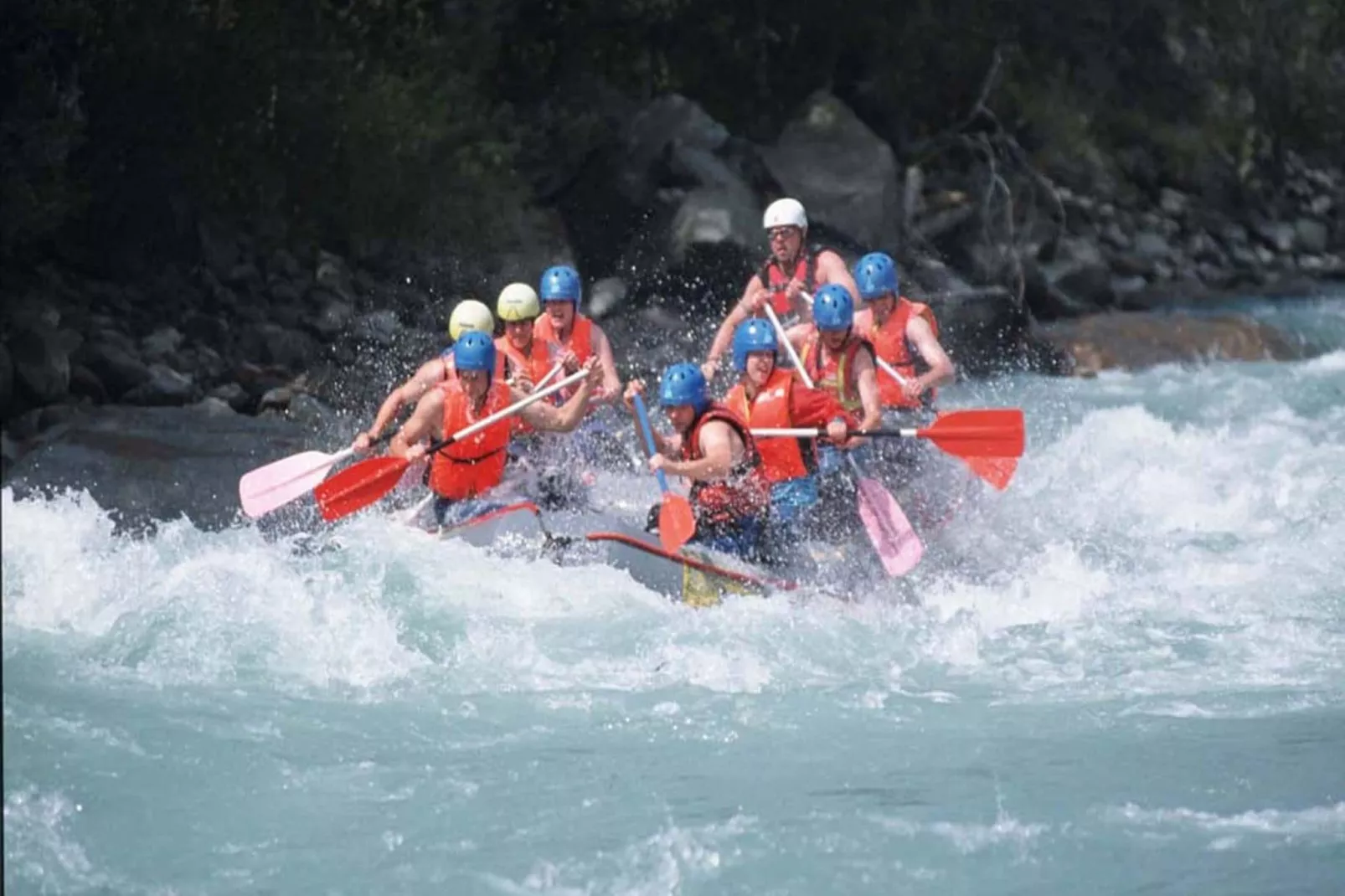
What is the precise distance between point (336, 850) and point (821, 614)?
2.85 meters

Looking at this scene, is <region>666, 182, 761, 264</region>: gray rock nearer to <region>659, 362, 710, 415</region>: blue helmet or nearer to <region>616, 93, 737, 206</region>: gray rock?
<region>616, 93, 737, 206</region>: gray rock

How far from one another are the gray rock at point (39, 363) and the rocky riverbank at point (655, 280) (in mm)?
13

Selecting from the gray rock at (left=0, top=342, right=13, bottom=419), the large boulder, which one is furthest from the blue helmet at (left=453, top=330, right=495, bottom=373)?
the large boulder

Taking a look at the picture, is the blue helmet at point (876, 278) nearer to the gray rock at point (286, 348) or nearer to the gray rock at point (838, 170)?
the gray rock at point (286, 348)

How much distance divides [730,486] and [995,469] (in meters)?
1.79

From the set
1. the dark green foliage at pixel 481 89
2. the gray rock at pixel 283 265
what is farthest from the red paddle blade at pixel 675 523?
the gray rock at pixel 283 265

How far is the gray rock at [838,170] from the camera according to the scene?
18797 millimetres

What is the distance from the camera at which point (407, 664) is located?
27.1 feet

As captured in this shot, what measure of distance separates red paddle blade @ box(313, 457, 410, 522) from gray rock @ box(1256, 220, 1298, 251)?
55.3 feet

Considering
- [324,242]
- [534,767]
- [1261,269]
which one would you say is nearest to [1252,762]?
[534,767]

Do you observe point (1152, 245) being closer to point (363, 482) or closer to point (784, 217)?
point (784, 217)

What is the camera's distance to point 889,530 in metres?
9.34

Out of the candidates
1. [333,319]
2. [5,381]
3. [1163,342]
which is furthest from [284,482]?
[1163,342]

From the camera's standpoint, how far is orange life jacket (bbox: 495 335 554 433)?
10.1 meters
